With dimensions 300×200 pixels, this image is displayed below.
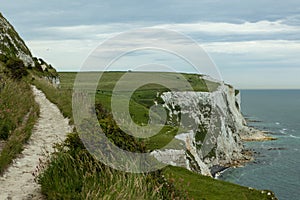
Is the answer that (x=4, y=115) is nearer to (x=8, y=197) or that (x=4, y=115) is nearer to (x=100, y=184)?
(x=8, y=197)

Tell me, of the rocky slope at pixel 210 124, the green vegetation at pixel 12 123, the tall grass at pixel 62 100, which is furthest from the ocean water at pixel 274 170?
the green vegetation at pixel 12 123

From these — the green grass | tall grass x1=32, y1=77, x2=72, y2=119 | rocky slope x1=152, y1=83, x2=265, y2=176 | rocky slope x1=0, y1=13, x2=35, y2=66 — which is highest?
rocky slope x1=0, y1=13, x2=35, y2=66

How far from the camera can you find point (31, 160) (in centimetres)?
1173

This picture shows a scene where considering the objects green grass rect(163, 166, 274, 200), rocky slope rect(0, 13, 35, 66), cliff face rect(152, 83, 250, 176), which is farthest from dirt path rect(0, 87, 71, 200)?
cliff face rect(152, 83, 250, 176)

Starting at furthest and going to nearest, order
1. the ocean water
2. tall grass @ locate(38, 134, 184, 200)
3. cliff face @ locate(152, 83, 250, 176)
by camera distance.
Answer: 1. cliff face @ locate(152, 83, 250, 176)
2. the ocean water
3. tall grass @ locate(38, 134, 184, 200)

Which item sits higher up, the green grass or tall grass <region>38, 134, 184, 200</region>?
tall grass <region>38, 134, 184, 200</region>

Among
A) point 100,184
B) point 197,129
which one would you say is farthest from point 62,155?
point 197,129

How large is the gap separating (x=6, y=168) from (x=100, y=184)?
384 centimetres

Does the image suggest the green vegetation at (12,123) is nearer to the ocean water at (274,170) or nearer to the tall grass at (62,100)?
the tall grass at (62,100)

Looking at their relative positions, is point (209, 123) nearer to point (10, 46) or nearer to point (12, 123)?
point (10, 46)

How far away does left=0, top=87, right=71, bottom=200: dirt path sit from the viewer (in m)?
8.84

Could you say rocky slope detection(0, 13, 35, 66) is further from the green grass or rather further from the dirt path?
the green grass

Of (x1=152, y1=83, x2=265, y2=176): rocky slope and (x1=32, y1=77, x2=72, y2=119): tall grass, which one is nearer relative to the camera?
(x1=32, y1=77, x2=72, y2=119): tall grass

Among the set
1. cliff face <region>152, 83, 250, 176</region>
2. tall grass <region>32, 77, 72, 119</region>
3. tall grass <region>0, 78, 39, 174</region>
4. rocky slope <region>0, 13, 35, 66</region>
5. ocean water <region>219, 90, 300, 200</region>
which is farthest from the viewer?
cliff face <region>152, 83, 250, 176</region>
